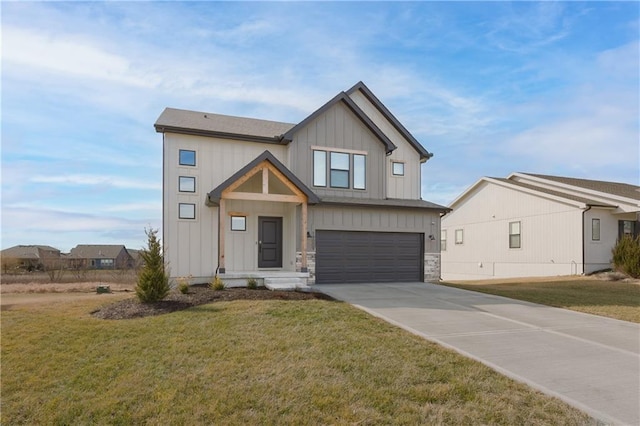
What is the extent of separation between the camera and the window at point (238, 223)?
49.2 feet

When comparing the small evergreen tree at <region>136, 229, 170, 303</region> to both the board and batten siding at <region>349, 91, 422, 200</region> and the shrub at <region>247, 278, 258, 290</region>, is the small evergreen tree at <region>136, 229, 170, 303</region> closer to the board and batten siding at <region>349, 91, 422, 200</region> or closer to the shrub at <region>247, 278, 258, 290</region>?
the shrub at <region>247, 278, 258, 290</region>

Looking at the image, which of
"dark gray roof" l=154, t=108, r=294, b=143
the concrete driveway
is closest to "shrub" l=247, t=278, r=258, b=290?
the concrete driveway

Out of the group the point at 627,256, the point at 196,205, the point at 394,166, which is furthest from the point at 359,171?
the point at 627,256

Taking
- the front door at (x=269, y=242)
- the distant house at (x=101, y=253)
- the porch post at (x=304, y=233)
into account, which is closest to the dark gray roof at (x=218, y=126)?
the front door at (x=269, y=242)

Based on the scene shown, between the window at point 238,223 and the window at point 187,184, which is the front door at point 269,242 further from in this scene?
the window at point 187,184

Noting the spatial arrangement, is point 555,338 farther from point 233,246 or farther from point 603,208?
point 603,208

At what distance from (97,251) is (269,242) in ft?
165

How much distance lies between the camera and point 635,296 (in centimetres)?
1287

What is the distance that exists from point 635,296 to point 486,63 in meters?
9.64

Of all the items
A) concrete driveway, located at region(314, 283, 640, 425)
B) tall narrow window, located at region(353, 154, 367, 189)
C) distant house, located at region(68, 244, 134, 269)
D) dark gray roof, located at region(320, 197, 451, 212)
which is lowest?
distant house, located at region(68, 244, 134, 269)

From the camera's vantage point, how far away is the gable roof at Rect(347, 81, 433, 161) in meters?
17.5

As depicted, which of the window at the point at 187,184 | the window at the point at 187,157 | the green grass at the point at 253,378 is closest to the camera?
the green grass at the point at 253,378

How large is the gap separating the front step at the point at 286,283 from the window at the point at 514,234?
1634 cm

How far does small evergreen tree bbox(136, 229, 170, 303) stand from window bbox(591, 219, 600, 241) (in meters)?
21.0
